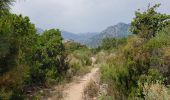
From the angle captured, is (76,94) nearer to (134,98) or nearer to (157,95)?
(134,98)

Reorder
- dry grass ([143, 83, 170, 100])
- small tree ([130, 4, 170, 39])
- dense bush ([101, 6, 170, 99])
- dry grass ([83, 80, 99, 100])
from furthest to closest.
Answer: small tree ([130, 4, 170, 39]) < dry grass ([83, 80, 99, 100]) < dense bush ([101, 6, 170, 99]) < dry grass ([143, 83, 170, 100])

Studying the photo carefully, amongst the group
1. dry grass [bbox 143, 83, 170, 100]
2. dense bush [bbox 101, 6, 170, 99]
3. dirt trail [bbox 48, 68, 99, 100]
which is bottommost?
dirt trail [bbox 48, 68, 99, 100]

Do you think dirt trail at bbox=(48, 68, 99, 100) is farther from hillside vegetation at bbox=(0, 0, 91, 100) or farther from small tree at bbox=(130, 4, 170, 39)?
small tree at bbox=(130, 4, 170, 39)

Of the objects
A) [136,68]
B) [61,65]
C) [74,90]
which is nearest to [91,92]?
[74,90]

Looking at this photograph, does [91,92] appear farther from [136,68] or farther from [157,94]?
[157,94]

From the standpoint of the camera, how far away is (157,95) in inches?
421

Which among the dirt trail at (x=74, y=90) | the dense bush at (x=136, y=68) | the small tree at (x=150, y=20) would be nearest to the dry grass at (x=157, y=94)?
the dense bush at (x=136, y=68)

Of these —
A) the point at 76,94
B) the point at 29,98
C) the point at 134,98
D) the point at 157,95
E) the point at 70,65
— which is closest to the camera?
the point at 157,95

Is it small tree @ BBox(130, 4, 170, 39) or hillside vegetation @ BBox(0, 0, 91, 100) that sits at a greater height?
small tree @ BBox(130, 4, 170, 39)

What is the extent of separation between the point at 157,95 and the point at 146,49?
12.9 ft

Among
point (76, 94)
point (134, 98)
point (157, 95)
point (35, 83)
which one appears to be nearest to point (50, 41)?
point (35, 83)

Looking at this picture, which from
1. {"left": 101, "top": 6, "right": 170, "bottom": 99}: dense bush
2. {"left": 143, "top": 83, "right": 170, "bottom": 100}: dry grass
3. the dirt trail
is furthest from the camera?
the dirt trail

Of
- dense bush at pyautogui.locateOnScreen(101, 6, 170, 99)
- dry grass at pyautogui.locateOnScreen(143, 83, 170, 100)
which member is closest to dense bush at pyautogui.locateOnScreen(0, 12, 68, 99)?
dense bush at pyautogui.locateOnScreen(101, 6, 170, 99)

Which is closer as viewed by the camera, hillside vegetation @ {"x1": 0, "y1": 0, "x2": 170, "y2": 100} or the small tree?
hillside vegetation @ {"x1": 0, "y1": 0, "x2": 170, "y2": 100}
